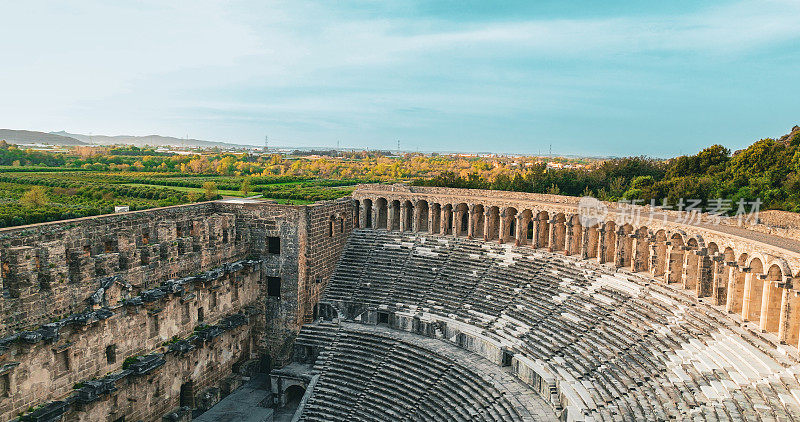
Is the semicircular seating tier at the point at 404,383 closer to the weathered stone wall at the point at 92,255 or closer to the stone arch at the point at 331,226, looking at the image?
the stone arch at the point at 331,226

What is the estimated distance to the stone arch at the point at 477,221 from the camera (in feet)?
101

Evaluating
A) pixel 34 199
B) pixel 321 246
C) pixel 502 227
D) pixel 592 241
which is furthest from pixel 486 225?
pixel 34 199

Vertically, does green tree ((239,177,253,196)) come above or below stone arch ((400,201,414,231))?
above

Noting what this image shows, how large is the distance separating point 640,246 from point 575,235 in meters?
4.17

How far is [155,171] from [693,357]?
42.9 metres

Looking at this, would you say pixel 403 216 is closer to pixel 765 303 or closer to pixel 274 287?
pixel 274 287

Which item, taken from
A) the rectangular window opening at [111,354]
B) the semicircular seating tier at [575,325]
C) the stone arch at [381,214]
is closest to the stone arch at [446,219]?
the semicircular seating tier at [575,325]

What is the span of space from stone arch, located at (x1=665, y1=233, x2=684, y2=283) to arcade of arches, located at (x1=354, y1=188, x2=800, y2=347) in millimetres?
36

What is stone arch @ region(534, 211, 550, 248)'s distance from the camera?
93.1 ft

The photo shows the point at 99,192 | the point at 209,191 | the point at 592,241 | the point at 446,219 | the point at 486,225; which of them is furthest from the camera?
the point at 209,191

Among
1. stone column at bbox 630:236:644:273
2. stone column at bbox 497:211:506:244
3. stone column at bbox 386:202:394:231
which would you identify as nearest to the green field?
stone column at bbox 386:202:394:231

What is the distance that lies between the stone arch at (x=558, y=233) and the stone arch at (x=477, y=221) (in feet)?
13.5

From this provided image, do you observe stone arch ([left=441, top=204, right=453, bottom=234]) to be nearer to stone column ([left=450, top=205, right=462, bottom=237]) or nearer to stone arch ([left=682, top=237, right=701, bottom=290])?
stone column ([left=450, top=205, right=462, bottom=237])

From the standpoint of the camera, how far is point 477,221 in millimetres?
31734
